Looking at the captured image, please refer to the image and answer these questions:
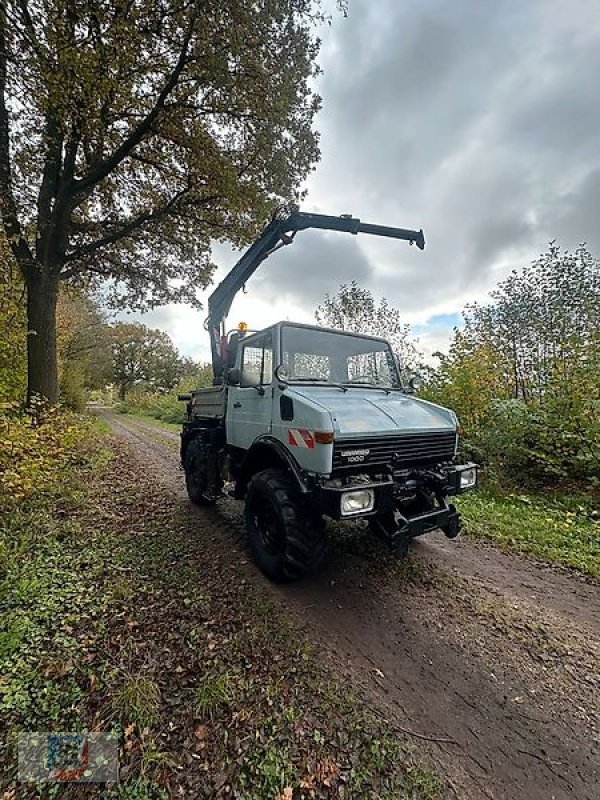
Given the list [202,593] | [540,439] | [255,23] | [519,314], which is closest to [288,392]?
[202,593]

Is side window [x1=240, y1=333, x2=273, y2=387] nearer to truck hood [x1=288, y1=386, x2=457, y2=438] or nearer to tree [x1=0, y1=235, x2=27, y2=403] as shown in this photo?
truck hood [x1=288, y1=386, x2=457, y2=438]

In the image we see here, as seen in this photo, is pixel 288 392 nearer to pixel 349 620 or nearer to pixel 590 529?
pixel 349 620

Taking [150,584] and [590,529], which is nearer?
[150,584]

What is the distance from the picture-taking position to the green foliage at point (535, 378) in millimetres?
5711

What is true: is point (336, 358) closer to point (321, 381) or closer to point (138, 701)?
point (321, 381)

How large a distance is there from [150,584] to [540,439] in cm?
621

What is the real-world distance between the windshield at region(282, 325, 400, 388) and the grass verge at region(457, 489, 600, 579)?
2.28 metres

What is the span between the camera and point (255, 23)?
5.19m

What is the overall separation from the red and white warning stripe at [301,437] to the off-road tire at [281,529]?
0.37 metres

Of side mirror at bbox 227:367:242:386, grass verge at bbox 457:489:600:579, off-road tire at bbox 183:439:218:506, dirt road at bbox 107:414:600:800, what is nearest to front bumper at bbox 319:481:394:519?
dirt road at bbox 107:414:600:800

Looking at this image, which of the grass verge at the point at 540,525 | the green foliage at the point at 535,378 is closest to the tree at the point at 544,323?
the green foliage at the point at 535,378

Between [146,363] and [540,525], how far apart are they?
43286 millimetres

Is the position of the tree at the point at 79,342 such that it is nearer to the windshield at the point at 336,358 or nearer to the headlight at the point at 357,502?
the windshield at the point at 336,358

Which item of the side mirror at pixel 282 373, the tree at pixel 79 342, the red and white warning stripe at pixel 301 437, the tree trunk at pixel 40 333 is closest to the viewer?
the red and white warning stripe at pixel 301 437
